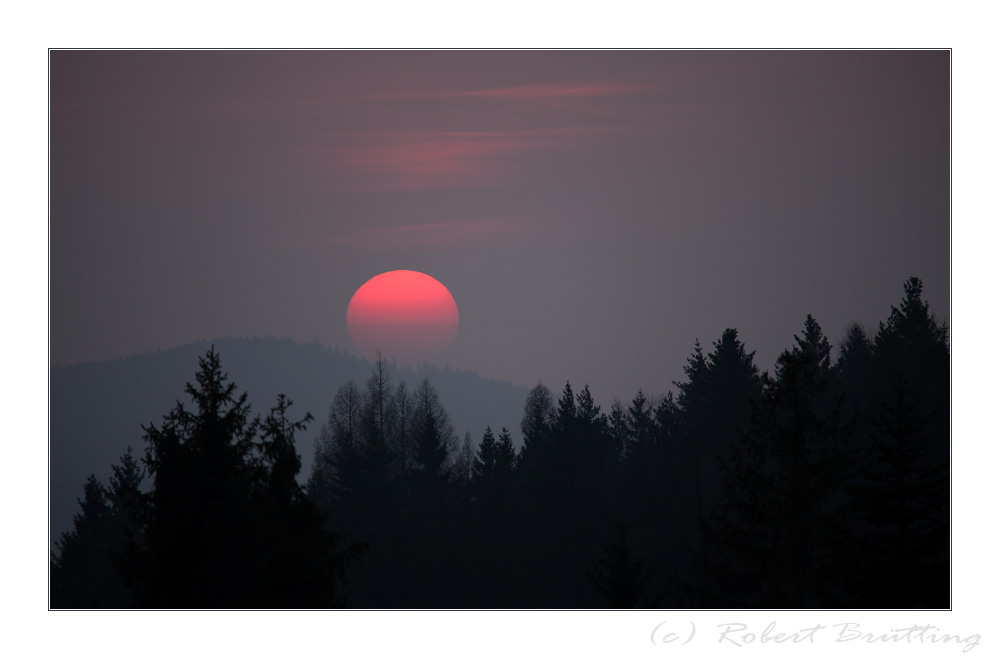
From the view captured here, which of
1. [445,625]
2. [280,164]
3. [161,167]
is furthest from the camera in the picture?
[280,164]

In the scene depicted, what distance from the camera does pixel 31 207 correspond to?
15.9m

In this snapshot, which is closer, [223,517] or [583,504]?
[223,517]

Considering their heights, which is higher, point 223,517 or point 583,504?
point 223,517

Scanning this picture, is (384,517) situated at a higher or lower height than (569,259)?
lower

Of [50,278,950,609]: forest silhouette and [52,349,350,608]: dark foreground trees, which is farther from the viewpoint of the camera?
[52,349,350,608]: dark foreground trees

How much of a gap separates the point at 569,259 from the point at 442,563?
78235 mm

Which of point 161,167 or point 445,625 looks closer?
point 445,625

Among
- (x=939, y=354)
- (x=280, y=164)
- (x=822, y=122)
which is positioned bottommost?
(x=939, y=354)

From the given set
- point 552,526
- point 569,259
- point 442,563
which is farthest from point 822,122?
point 569,259

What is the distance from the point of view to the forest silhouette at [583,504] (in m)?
20.1

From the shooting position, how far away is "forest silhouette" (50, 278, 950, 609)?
2009 centimetres

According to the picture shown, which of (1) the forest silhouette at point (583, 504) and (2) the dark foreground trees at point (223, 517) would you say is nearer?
(1) the forest silhouette at point (583, 504)

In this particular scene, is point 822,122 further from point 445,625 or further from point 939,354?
point 445,625

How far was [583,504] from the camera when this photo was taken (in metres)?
58.6
